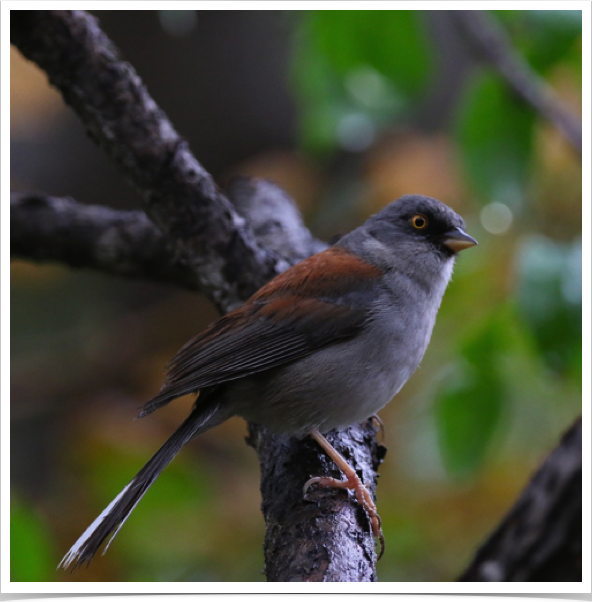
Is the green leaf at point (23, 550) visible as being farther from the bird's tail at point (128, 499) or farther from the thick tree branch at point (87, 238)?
the thick tree branch at point (87, 238)

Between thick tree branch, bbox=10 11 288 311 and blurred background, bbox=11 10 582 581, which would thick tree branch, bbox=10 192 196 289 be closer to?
thick tree branch, bbox=10 11 288 311

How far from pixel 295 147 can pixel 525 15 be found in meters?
2.56

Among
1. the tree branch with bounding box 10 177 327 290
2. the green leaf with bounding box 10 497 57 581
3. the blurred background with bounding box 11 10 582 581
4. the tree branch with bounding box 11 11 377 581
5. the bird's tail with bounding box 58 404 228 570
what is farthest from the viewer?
the tree branch with bounding box 10 177 327 290

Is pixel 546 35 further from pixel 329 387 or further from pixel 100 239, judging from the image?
pixel 100 239

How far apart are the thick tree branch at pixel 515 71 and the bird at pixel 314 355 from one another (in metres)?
0.98

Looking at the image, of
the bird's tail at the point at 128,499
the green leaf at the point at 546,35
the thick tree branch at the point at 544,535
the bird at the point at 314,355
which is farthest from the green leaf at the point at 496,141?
the bird's tail at the point at 128,499

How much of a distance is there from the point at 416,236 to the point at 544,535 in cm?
139

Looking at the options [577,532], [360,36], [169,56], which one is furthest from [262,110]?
[577,532]

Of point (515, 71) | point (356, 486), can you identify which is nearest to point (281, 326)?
point (356, 486)

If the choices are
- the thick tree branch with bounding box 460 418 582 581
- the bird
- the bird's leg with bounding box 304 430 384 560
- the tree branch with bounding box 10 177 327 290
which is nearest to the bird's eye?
the bird

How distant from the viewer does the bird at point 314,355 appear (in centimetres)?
234

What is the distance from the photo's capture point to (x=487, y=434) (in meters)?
2.92

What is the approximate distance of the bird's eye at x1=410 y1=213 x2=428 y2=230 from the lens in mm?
2768

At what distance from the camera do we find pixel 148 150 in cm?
264
